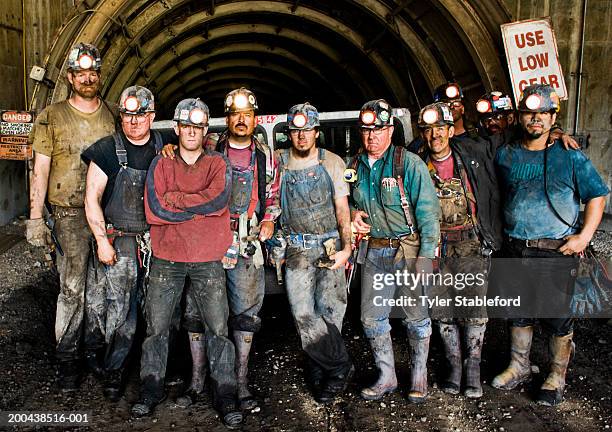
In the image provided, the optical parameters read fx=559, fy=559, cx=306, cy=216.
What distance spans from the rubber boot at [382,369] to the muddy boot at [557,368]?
3.61 ft

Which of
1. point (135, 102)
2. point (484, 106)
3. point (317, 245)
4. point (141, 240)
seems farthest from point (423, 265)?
point (135, 102)

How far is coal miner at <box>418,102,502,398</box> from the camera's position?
4.22m

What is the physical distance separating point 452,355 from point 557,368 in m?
0.76

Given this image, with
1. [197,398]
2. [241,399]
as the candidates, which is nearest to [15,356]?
[197,398]

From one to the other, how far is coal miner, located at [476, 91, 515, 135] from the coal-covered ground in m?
1.99

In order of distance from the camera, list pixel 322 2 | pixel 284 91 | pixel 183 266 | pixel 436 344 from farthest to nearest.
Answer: pixel 284 91
pixel 322 2
pixel 436 344
pixel 183 266

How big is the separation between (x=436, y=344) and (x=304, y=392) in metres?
1.52

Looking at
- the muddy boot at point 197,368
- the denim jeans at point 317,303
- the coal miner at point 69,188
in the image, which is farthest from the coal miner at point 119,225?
the denim jeans at point 317,303

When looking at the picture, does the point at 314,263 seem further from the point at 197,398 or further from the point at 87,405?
the point at 87,405

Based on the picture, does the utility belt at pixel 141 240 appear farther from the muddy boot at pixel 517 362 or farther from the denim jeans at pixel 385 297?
the muddy boot at pixel 517 362

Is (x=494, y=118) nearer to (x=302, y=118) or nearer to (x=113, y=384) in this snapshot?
(x=302, y=118)

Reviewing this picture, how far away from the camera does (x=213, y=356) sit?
389cm

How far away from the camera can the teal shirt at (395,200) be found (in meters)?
3.98

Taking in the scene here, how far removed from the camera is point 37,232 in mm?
4266
